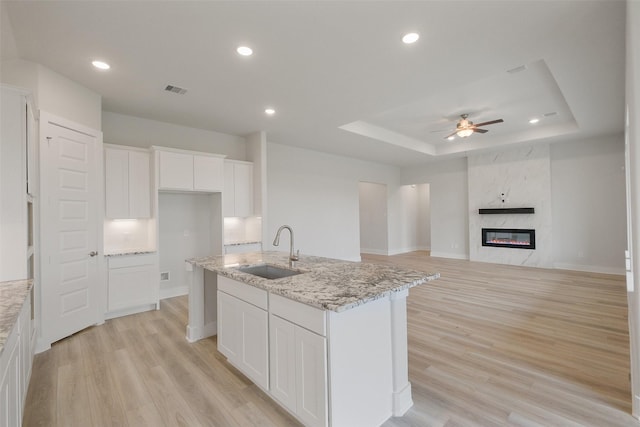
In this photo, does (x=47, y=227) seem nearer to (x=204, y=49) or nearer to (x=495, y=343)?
(x=204, y=49)

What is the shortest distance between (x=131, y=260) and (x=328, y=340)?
3.57m

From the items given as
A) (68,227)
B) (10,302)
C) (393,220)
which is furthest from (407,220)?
(10,302)

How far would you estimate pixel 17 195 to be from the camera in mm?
2252

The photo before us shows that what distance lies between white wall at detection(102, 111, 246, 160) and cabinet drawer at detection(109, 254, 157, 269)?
1724 mm

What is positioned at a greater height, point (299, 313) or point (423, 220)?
point (423, 220)

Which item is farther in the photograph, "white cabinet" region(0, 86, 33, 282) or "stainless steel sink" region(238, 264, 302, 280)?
"stainless steel sink" region(238, 264, 302, 280)

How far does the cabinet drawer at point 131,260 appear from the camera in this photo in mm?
3886

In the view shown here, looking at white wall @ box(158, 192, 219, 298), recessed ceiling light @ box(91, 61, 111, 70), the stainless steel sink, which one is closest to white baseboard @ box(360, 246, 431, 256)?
white wall @ box(158, 192, 219, 298)

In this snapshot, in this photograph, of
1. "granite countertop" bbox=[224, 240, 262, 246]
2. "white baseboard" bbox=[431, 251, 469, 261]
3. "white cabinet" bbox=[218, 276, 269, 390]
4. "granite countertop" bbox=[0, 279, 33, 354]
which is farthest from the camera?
"white baseboard" bbox=[431, 251, 469, 261]

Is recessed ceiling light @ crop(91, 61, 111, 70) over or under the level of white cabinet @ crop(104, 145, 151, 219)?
over

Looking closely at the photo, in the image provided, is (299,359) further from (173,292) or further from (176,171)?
(173,292)

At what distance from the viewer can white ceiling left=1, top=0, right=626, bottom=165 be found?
2.28m

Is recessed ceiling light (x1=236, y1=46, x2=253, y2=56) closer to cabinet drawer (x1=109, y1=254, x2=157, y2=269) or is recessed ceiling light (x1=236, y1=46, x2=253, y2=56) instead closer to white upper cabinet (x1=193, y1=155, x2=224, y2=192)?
white upper cabinet (x1=193, y1=155, x2=224, y2=192)

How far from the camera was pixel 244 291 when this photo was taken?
2309 millimetres
